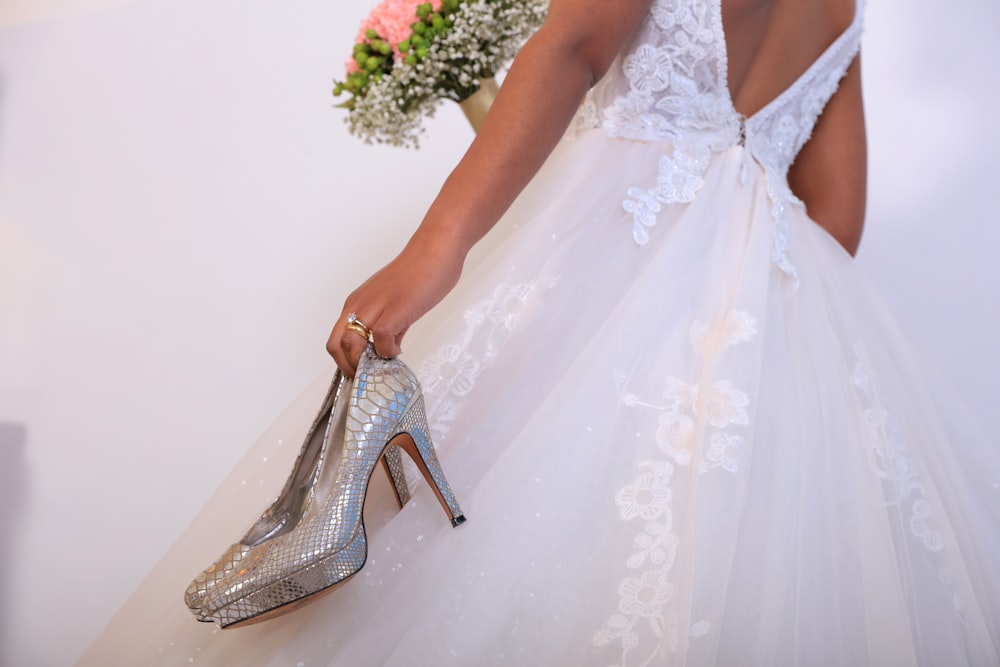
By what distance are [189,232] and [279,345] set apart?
330 millimetres

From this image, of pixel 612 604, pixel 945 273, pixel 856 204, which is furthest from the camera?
pixel 945 273

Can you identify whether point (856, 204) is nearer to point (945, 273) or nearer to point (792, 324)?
point (792, 324)

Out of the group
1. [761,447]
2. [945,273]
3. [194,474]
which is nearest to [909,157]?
[945,273]

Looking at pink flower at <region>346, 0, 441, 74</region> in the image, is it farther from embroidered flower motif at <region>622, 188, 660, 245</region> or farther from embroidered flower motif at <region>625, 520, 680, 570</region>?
embroidered flower motif at <region>625, 520, 680, 570</region>

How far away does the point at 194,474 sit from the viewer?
184 cm

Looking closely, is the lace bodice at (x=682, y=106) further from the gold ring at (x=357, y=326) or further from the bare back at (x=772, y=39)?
the gold ring at (x=357, y=326)

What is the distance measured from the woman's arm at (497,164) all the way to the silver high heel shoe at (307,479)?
48 millimetres

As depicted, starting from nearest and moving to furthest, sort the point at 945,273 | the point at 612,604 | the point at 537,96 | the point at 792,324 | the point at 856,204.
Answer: the point at 612,604 → the point at 537,96 → the point at 792,324 → the point at 856,204 → the point at 945,273

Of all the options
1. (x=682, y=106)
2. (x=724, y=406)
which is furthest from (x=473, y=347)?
(x=682, y=106)

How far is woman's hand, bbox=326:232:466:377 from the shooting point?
2.32 feet

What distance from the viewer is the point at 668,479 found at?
71 centimetres

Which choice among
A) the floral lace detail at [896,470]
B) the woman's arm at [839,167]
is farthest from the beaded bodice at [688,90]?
the floral lace detail at [896,470]

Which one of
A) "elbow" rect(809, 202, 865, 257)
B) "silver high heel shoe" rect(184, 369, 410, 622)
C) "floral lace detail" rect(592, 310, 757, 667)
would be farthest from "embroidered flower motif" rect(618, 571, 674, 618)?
"elbow" rect(809, 202, 865, 257)

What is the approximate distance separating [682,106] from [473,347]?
380 mm
